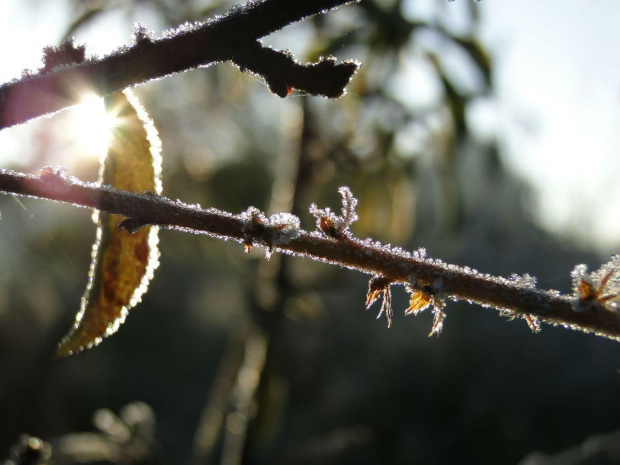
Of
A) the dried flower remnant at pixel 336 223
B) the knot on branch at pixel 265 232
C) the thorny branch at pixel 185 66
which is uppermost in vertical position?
the thorny branch at pixel 185 66

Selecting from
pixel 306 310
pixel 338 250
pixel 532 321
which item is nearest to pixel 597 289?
pixel 532 321

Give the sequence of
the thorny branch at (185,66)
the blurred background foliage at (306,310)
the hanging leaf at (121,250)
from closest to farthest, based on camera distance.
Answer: the thorny branch at (185,66), the hanging leaf at (121,250), the blurred background foliage at (306,310)

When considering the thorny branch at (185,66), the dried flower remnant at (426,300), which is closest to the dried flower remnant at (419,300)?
the dried flower remnant at (426,300)

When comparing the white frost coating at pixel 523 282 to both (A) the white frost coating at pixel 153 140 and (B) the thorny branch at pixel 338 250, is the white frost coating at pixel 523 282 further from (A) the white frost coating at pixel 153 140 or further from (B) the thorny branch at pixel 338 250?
(A) the white frost coating at pixel 153 140

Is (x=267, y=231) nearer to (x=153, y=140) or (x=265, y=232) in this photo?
(x=265, y=232)

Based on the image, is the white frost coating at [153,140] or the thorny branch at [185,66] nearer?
the thorny branch at [185,66]

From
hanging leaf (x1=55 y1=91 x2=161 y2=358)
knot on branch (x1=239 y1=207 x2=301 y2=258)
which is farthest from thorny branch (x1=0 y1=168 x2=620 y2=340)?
hanging leaf (x1=55 y1=91 x2=161 y2=358)
